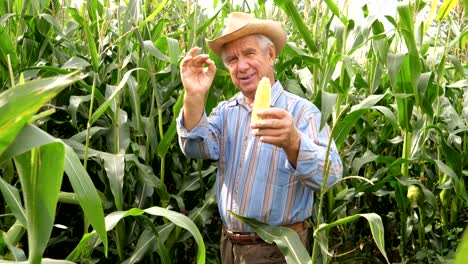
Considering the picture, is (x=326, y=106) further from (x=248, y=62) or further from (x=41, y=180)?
(x=41, y=180)

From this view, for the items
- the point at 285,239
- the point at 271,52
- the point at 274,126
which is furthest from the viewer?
the point at 271,52

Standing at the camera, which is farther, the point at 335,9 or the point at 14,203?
the point at 335,9

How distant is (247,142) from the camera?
251cm

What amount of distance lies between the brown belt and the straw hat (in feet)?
2.49

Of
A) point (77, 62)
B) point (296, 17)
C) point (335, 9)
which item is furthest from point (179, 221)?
point (335, 9)

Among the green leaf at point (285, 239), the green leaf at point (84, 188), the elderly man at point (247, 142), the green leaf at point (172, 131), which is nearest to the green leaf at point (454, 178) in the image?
the elderly man at point (247, 142)

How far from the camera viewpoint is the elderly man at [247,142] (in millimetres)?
2377

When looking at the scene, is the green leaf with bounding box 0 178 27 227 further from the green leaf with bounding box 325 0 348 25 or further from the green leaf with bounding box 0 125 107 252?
the green leaf with bounding box 325 0 348 25

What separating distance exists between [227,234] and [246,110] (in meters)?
0.51

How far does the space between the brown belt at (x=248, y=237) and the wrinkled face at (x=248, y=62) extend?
53 centimetres

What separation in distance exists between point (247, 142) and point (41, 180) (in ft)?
5.03

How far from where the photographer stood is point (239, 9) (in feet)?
13.0

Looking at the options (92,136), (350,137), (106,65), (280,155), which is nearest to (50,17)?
(106,65)

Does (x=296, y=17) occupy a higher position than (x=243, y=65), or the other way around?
(x=296, y=17)
